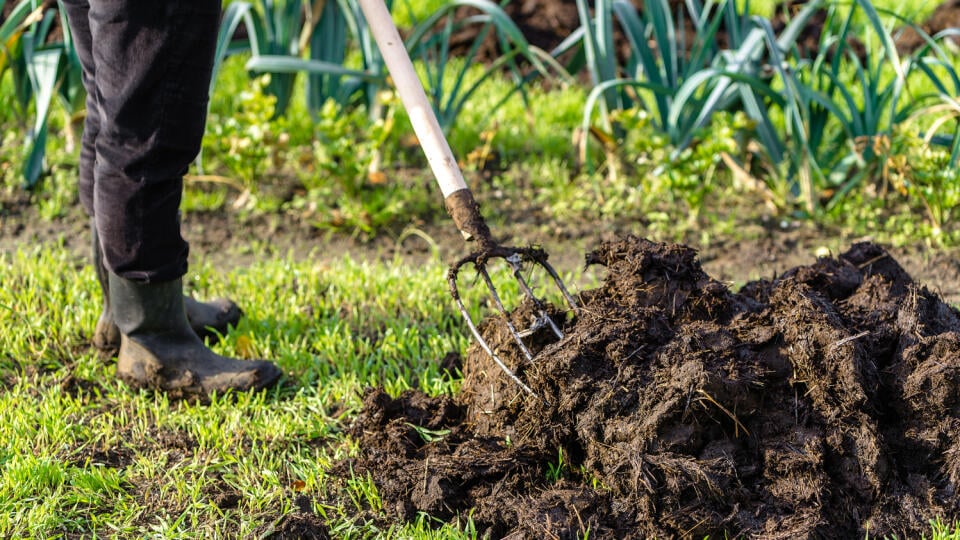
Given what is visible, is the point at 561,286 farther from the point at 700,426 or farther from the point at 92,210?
the point at 92,210

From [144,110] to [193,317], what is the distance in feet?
2.90

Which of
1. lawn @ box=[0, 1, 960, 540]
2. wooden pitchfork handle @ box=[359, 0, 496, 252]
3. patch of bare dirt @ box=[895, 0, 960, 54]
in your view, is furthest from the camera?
patch of bare dirt @ box=[895, 0, 960, 54]

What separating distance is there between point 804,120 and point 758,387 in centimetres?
182

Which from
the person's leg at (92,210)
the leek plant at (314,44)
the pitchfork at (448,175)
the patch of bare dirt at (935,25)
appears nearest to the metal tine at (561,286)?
the pitchfork at (448,175)

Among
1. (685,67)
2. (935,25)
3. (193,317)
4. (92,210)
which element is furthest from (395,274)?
(935,25)

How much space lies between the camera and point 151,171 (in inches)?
94.1

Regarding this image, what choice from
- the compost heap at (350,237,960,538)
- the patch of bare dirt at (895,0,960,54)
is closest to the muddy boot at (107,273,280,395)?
the compost heap at (350,237,960,538)

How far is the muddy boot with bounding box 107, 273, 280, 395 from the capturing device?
2668mm

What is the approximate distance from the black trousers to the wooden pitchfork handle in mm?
391

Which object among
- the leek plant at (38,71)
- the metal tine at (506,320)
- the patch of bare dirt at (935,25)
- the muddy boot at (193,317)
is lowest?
the patch of bare dirt at (935,25)

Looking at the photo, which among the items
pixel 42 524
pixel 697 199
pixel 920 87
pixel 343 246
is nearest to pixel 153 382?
pixel 42 524

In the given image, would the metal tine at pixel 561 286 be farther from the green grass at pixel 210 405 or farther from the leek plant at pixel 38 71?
the leek plant at pixel 38 71

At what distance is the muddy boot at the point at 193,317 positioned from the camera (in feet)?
9.37

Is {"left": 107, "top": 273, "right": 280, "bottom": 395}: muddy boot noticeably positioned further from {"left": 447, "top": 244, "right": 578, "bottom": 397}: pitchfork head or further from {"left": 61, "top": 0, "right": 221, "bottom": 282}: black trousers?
{"left": 447, "top": 244, "right": 578, "bottom": 397}: pitchfork head
